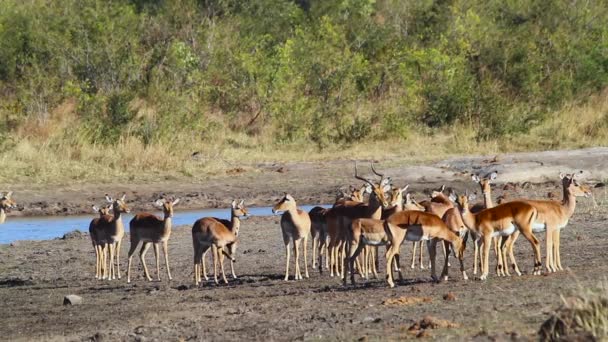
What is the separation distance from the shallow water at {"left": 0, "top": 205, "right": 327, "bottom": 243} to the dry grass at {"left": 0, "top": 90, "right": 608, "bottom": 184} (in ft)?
7.50

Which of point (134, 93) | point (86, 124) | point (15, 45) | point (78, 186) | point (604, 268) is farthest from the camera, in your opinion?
point (15, 45)

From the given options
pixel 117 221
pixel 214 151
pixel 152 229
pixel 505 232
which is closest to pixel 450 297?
pixel 505 232

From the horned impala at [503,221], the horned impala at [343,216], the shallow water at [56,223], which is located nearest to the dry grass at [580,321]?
the horned impala at [503,221]

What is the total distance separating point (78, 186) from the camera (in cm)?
2358

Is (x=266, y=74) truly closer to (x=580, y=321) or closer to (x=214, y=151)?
(x=214, y=151)

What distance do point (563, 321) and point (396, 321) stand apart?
2212 millimetres

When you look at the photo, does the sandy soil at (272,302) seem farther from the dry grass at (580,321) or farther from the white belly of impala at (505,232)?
the white belly of impala at (505,232)

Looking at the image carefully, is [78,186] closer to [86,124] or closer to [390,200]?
[86,124]

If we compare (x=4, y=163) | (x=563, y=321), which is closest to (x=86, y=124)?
(x=4, y=163)

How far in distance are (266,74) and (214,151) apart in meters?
4.58

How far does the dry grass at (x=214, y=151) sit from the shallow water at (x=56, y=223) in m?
2.29

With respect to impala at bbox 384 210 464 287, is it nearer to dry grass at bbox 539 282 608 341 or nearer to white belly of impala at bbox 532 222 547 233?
white belly of impala at bbox 532 222 547 233

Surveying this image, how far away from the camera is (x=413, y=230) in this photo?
41.3 feet

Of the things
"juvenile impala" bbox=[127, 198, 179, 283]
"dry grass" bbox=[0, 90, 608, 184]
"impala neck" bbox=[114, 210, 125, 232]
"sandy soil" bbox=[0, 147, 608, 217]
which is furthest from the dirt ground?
"dry grass" bbox=[0, 90, 608, 184]
